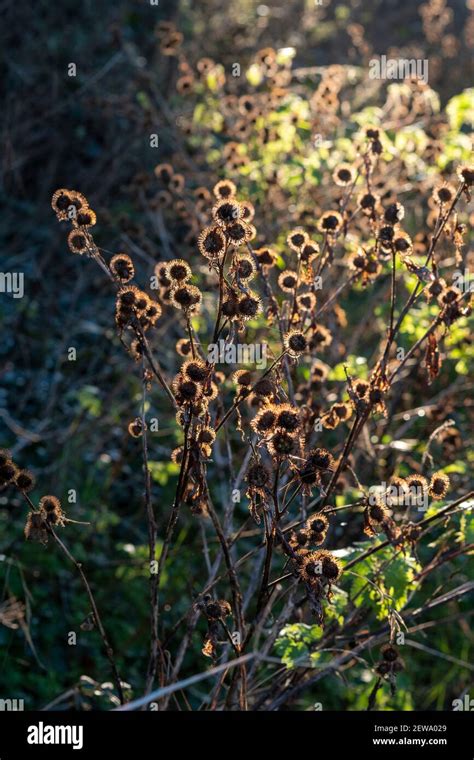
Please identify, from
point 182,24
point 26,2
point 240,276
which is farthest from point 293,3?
point 240,276

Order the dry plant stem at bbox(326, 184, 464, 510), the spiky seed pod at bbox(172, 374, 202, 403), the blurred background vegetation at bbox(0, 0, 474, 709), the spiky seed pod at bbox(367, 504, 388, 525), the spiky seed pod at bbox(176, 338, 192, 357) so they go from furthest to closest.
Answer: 1. the blurred background vegetation at bbox(0, 0, 474, 709)
2. the spiky seed pod at bbox(176, 338, 192, 357)
3. the dry plant stem at bbox(326, 184, 464, 510)
4. the spiky seed pod at bbox(367, 504, 388, 525)
5. the spiky seed pod at bbox(172, 374, 202, 403)

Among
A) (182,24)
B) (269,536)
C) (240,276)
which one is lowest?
(269,536)

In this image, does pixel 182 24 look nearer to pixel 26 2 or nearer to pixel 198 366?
pixel 26 2

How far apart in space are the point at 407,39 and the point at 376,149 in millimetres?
10444

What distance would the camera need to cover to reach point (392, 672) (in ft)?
9.91

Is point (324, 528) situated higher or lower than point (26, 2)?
lower

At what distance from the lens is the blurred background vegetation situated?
16.1ft

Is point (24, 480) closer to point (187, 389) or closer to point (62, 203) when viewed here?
point (187, 389)

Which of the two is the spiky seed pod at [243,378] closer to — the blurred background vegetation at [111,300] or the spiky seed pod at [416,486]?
the spiky seed pod at [416,486]

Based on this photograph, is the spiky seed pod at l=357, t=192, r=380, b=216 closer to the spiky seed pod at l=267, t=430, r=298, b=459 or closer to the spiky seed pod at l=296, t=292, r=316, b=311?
the spiky seed pod at l=296, t=292, r=316, b=311

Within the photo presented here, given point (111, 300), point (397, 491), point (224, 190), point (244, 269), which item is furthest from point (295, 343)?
point (111, 300)

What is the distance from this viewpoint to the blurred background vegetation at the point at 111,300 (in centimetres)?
490

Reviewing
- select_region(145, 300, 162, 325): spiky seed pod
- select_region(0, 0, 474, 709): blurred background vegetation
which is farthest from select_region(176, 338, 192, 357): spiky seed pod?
select_region(0, 0, 474, 709): blurred background vegetation

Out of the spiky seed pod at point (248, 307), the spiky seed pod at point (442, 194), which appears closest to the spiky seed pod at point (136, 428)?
the spiky seed pod at point (248, 307)
